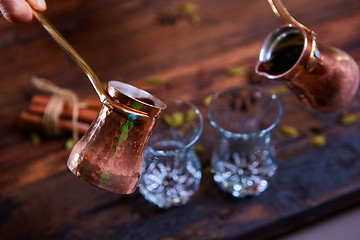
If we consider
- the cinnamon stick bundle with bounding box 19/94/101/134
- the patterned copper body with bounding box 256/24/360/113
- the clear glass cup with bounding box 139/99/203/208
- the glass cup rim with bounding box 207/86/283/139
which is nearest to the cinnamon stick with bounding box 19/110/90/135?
the cinnamon stick bundle with bounding box 19/94/101/134

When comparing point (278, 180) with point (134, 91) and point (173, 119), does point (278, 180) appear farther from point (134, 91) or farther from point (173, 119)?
point (134, 91)

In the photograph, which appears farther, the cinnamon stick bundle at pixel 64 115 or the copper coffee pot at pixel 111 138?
the cinnamon stick bundle at pixel 64 115

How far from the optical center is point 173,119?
37.0 inches

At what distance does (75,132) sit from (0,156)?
6.9 inches

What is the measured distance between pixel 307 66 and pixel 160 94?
46cm

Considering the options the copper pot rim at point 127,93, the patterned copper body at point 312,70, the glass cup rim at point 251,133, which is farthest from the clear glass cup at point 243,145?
the copper pot rim at point 127,93

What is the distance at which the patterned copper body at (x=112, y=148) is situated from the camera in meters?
0.65

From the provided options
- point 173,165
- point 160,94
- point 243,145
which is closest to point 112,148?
point 173,165

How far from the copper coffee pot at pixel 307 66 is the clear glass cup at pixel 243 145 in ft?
0.37

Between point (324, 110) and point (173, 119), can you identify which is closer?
point (324, 110)

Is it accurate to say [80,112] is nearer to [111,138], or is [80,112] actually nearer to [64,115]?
[64,115]

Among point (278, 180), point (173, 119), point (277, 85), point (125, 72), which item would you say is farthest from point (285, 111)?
point (125, 72)

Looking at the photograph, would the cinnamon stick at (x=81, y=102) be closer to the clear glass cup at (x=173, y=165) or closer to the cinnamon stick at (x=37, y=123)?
the cinnamon stick at (x=37, y=123)

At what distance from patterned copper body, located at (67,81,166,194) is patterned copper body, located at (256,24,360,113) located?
250mm
